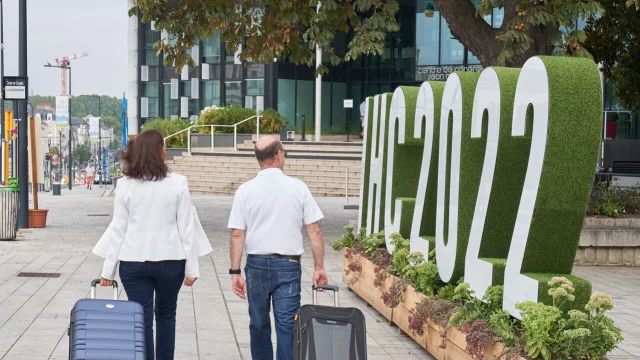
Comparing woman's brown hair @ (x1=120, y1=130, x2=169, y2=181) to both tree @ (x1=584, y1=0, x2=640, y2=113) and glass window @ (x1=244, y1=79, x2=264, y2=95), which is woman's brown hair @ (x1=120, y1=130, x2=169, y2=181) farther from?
glass window @ (x1=244, y1=79, x2=264, y2=95)

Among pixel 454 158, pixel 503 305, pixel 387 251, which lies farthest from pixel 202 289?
pixel 503 305

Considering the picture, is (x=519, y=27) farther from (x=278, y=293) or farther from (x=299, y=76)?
(x=299, y=76)

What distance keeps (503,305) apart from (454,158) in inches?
68.2

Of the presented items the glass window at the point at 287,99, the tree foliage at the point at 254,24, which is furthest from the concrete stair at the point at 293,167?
the tree foliage at the point at 254,24

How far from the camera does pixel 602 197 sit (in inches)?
654

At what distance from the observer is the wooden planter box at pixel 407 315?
7.50 m

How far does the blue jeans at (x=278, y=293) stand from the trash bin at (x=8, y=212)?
41.0 feet

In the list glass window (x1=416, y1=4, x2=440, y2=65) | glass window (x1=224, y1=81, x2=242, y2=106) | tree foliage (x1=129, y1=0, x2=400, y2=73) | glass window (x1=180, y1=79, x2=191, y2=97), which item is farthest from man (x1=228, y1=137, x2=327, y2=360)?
glass window (x1=180, y1=79, x2=191, y2=97)

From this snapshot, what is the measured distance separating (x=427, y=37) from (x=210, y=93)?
13.4 metres

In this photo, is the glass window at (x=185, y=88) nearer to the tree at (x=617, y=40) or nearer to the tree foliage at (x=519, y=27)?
the tree at (x=617, y=40)

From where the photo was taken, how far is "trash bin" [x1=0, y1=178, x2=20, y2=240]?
18.0 m

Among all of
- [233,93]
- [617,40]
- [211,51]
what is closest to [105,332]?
[617,40]

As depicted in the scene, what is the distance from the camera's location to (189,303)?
1109 centimetres

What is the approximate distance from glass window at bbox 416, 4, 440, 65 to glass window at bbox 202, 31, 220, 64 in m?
11.7
